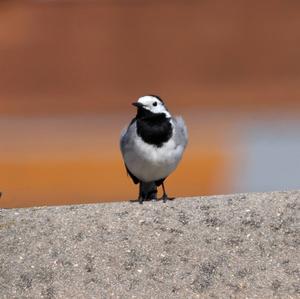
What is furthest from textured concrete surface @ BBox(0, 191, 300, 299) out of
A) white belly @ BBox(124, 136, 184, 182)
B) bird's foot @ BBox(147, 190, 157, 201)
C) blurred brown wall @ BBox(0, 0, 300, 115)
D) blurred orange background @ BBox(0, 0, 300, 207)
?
blurred brown wall @ BBox(0, 0, 300, 115)

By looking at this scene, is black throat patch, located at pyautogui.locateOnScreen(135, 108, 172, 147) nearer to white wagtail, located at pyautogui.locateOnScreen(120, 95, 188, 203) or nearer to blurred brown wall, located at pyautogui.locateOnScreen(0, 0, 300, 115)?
white wagtail, located at pyautogui.locateOnScreen(120, 95, 188, 203)

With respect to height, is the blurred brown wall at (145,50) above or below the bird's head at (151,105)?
above

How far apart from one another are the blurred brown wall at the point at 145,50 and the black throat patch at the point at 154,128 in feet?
39.0

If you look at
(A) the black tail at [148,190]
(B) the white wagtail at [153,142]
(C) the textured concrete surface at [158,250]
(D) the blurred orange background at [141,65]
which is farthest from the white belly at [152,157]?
(D) the blurred orange background at [141,65]

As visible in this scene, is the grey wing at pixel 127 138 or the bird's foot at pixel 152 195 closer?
the grey wing at pixel 127 138

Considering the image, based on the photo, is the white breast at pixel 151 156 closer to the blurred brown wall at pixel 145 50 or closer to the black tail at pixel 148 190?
the black tail at pixel 148 190

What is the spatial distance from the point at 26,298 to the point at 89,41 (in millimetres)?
16375

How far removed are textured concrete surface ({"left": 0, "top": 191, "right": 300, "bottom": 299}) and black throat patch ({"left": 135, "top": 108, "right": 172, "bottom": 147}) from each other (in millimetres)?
1654

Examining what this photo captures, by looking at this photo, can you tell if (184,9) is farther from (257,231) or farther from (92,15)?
(257,231)

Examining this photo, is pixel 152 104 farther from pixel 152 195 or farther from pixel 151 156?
pixel 152 195

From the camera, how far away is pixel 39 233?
5539mm

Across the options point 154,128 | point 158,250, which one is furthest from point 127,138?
point 158,250

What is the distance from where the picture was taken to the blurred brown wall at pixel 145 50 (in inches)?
791

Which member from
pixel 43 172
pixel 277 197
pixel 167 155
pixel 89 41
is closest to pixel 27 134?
pixel 43 172
